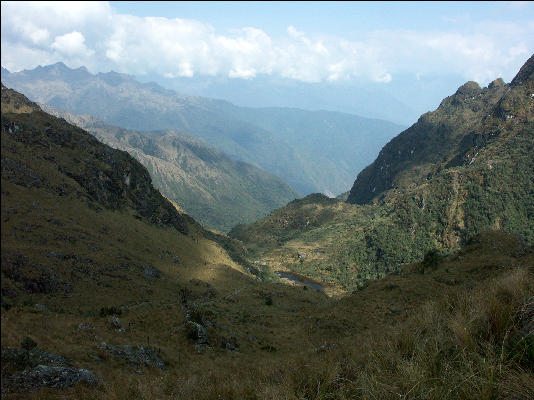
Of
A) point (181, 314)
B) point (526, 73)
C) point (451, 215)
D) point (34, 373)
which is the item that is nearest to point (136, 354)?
point (34, 373)

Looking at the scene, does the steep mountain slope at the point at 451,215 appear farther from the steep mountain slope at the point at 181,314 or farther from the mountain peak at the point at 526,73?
the steep mountain slope at the point at 181,314

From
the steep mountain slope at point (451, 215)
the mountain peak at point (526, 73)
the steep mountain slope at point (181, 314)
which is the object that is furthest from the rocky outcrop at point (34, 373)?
the mountain peak at point (526, 73)

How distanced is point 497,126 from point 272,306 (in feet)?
515

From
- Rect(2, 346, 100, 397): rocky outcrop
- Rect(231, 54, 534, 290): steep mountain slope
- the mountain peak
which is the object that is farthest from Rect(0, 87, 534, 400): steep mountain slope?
the mountain peak

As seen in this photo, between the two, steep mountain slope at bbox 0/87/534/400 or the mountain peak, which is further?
the mountain peak

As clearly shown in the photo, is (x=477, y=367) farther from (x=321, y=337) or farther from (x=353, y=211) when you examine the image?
(x=353, y=211)

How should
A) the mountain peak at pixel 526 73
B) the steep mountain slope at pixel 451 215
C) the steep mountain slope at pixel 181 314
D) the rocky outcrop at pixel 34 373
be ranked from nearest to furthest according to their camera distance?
the steep mountain slope at pixel 181 314
the rocky outcrop at pixel 34 373
the steep mountain slope at pixel 451 215
the mountain peak at pixel 526 73

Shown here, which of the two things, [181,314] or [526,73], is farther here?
[526,73]

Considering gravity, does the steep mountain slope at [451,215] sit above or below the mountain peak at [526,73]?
below

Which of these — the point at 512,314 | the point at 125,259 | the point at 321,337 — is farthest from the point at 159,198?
the point at 512,314

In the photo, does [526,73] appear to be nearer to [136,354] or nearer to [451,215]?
[451,215]

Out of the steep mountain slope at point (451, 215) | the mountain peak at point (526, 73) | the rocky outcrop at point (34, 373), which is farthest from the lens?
the mountain peak at point (526, 73)

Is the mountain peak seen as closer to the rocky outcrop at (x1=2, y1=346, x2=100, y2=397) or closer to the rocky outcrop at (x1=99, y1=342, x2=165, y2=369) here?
the rocky outcrop at (x1=99, y1=342, x2=165, y2=369)

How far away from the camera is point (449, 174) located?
474ft
